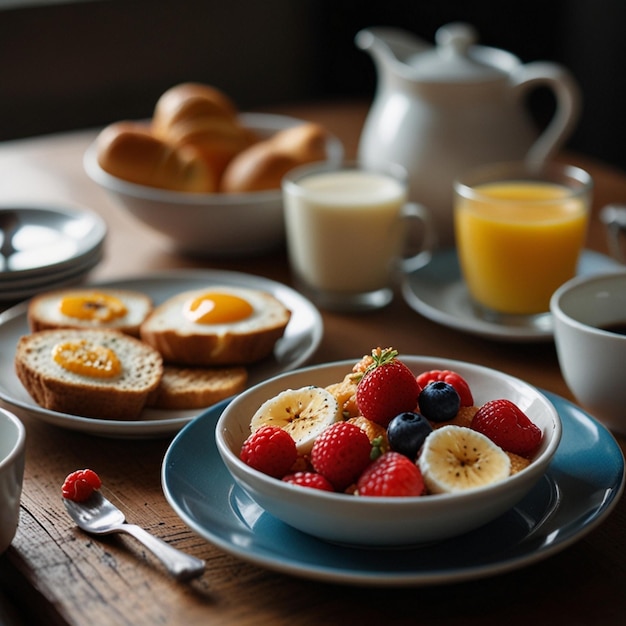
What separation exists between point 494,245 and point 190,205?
48cm

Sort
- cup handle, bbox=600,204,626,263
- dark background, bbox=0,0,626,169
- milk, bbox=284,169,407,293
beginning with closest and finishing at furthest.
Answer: milk, bbox=284,169,407,293 < cup handle, bbox=600,204,626,263 < dark background, bbox=0,0,626,169

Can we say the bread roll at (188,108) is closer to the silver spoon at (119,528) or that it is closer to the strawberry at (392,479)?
the silver spoon at (119,528)

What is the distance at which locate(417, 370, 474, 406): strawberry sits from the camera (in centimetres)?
90

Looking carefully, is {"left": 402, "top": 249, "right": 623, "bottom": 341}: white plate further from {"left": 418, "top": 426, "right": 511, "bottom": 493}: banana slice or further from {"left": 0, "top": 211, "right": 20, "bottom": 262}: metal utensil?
{"left": 0, "top": 211, "right": 20, "bottom": 262}: metal utensil

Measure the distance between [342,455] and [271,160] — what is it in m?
0.89

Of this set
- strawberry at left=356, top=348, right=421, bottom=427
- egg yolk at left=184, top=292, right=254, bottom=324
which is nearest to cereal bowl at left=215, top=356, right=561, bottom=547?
strawberry at left=356, top=348, right=421, bottom=427

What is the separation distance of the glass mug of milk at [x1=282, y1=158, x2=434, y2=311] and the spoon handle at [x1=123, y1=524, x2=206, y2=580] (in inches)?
25.8

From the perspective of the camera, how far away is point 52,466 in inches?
38.9

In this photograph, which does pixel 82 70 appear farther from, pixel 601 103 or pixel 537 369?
pixel 537 369

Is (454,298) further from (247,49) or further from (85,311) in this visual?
(247,49)

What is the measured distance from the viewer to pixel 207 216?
4.91 ft

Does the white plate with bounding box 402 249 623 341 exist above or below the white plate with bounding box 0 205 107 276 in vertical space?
below

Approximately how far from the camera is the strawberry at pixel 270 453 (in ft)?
2.62

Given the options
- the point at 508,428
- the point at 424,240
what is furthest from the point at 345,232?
the point at 508,428
